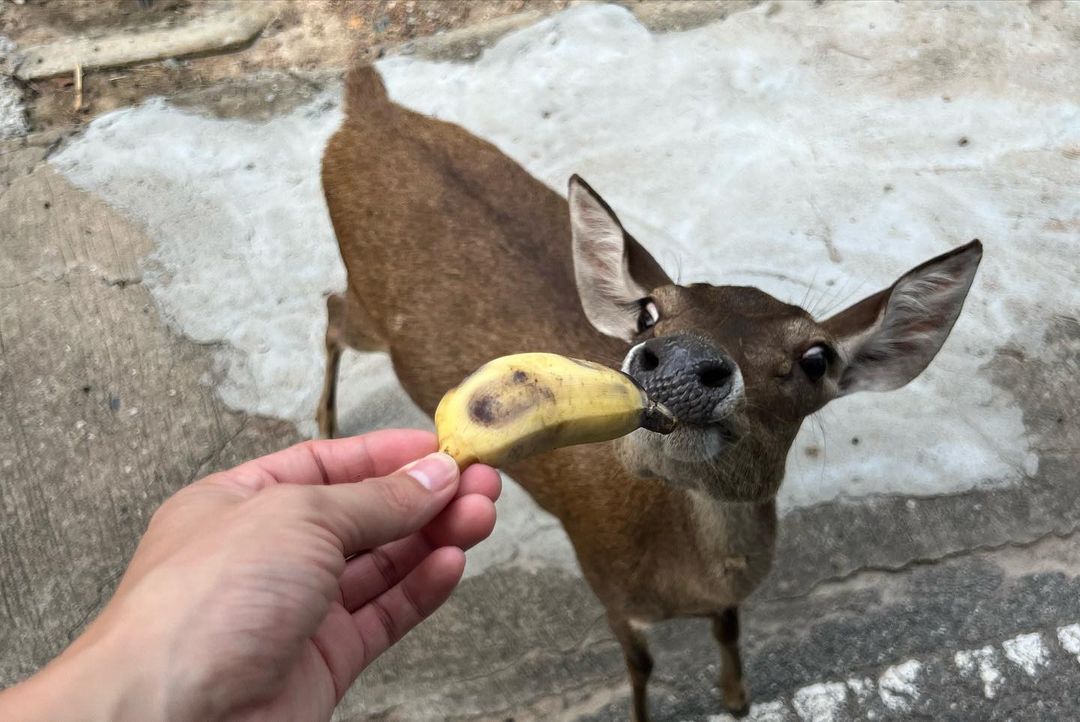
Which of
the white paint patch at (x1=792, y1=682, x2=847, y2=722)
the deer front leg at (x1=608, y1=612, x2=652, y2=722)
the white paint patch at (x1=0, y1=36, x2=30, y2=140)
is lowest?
the white paint patch at (x1=792, y1=682, x2=847, y2=722)

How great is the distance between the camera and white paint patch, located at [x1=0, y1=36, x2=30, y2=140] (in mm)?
4344

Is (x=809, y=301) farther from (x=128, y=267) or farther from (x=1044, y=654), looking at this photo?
(x=128, y=267)

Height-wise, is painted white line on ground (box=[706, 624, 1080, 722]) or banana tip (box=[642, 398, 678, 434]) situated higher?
banana tip (box=[642, 398, 678, 434])

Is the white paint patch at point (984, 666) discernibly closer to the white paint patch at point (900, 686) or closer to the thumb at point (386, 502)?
the white paint patch at point (900, 686)

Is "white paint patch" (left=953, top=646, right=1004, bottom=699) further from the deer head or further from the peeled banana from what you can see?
the peeled banana

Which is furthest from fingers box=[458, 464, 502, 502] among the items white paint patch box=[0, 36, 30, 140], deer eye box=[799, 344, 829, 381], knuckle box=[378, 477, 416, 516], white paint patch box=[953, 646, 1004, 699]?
white paint patch box=[0, 36, 30, 140]

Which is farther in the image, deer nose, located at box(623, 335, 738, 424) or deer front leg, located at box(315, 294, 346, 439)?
deer front leg, located at box(315, 294, 346, 439)

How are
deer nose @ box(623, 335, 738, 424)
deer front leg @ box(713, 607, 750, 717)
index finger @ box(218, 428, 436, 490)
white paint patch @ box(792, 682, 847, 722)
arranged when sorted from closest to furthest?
deer nose @ box(623, 335, 738, 424)
index finger @ box(218, 428, 436, 490)
deer front leg @ box(713, 607, 750, 717)
white paint patch @ box(792, 682, 847, 722)

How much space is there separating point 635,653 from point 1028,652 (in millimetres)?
1497

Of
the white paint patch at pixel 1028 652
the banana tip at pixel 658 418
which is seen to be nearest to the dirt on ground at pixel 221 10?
the banana tip at pixel 658 418

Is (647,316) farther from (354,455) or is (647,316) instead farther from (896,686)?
(896,686)

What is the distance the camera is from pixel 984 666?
3.05 metres

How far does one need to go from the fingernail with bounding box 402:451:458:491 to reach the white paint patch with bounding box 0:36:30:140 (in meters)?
3.80

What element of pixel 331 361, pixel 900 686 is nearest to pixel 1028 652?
pixel 900 686
